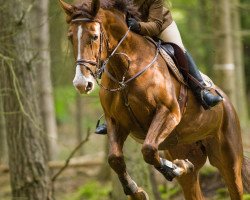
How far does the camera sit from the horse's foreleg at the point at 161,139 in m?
6.25

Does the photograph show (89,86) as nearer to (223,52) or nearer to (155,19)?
(155,19)

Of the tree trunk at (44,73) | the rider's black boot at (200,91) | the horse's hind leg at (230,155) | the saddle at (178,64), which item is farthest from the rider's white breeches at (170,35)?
the tree trunk at (44,73)

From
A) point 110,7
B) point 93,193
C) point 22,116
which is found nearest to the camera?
point 110,7

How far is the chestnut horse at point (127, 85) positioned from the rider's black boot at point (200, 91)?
95 millimetres

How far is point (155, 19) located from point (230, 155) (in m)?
2.29

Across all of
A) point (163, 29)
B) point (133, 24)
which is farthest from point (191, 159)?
point (133, 24)

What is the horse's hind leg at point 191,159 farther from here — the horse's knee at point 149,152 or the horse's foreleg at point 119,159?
the horse's knee at point 149,152

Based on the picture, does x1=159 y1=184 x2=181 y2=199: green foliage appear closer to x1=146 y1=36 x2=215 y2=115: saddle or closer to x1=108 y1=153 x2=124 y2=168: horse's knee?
x1=146 y1=36 x2=215 y2=115: saddle

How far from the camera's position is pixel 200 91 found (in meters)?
7.24

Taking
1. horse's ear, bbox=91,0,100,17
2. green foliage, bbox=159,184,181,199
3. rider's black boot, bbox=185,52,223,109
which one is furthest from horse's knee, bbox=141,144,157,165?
green foliage, bbox=159,184,181,199

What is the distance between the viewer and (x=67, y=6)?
6.00 meters

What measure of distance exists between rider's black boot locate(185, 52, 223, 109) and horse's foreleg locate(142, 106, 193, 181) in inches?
25.1

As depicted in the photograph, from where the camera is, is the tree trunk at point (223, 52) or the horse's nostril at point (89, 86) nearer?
the horse's nostril at point (89, 86)

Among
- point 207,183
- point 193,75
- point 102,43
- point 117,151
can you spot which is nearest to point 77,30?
point 102,43
